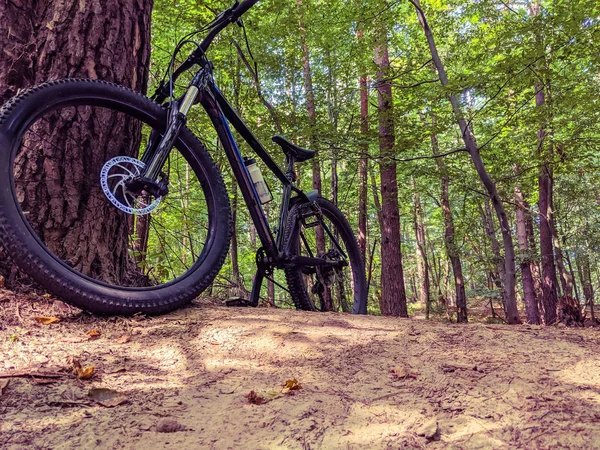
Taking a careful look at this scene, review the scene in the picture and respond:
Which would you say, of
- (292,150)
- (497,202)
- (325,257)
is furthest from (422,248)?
(292,150)

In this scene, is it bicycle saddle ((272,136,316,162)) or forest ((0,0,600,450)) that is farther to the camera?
bicycle saddle ((272,136,316,162))

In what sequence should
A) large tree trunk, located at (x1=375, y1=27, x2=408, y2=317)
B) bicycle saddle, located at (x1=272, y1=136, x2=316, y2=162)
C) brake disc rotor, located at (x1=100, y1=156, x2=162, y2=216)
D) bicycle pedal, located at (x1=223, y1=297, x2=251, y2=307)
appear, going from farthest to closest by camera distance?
1. large tree trunk, located at (x1=375, y1=27, x2=408, y2=317)
2. bicycle saddle, located at (x1=272, y1=136, x2=316, y2=162)
3. bicycle pedal, located at (x1=223, y1=297, x2=251, y2=307)
4. brake disc rotor, located at (x1=100, y1=156, x2=162, y2=216)

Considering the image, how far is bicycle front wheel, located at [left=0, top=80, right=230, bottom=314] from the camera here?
5.39ft

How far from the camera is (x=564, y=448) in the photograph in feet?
2.79

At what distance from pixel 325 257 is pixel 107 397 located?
270cm

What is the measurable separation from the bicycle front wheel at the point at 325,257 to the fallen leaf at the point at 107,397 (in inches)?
74.5

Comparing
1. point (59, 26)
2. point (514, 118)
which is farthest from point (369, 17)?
point (59, 26)

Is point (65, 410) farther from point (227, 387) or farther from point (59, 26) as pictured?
point (59, 26)

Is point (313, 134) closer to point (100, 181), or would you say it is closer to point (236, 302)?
point (236, 302)

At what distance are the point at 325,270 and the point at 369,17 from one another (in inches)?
141

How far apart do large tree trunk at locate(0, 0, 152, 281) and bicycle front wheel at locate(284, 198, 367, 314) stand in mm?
1394

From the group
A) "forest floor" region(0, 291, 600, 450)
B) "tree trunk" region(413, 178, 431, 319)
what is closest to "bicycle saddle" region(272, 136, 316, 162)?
"forest floor" region(0, 291, 600, 450)

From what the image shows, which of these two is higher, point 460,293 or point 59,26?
point 59,26

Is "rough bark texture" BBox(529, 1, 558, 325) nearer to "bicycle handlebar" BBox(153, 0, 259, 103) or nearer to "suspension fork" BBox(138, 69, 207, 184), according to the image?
"bicycle handlebar" BBox(153, 0, 259, 103)
